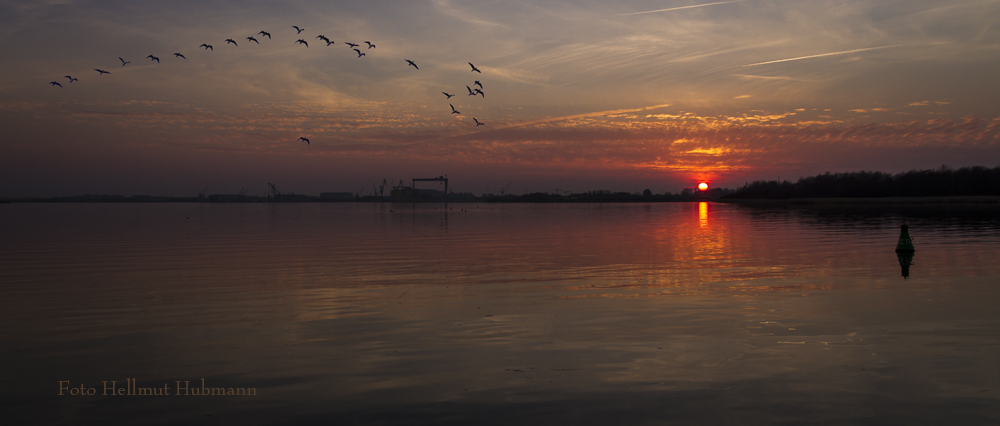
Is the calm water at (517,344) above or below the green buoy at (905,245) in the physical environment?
below

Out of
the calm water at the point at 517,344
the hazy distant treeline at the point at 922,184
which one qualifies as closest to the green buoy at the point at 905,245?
the calm water at the point at 517,344

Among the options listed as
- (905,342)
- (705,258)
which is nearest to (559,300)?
(905,342)

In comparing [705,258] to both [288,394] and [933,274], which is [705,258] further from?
[288,394]

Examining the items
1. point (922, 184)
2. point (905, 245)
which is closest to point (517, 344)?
point (905, 245)

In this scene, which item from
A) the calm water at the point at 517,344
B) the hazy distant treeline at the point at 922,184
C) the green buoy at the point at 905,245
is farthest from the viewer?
the hazy distant treeline at the point at 922,184

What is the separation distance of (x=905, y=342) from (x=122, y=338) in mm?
14058

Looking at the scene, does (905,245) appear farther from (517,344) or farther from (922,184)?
(922,184)

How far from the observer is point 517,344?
34.3 ft

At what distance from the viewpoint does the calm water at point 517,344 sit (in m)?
7.39

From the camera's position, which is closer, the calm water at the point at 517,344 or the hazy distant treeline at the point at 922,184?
the calm water at the point at 517,344

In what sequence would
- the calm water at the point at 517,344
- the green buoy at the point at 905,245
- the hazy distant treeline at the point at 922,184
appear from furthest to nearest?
the hazy distant treeline at the point at 922,184 → the green buoy at the point at 905,245 → the calm water at the point at 517,344

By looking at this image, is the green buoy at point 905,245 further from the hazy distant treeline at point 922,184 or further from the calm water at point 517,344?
the hazy distant treeline at point 922,184

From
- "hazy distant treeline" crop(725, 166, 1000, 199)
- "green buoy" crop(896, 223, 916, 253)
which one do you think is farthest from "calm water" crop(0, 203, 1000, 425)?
"hazy distant treeline" crop(725, 166, 1000, 199)

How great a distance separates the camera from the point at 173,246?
34.6 metres
